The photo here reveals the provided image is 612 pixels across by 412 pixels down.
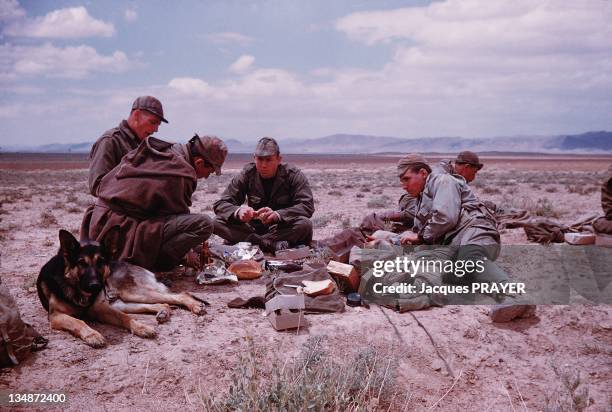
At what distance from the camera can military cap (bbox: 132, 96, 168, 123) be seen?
5.80m

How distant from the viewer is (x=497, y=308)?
15.0ft

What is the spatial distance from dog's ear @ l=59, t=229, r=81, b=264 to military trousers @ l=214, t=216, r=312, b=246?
2.93 metres

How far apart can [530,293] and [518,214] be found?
14.0 feet

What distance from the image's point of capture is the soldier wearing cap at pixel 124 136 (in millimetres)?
5492

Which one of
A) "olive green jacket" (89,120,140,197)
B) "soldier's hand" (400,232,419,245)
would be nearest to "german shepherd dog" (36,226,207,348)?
"olive green jacket" (89,120,140,197)

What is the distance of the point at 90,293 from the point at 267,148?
128 inches

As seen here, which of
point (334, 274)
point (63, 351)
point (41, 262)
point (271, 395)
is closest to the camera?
point (271, 395)

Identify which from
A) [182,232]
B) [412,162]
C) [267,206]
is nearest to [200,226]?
[182,232]

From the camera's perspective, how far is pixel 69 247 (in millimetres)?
3807

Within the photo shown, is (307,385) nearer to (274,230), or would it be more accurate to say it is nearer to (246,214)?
(246,214)

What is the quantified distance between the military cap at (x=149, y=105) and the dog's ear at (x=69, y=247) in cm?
245

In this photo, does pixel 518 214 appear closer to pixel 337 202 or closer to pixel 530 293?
pixel 530 293

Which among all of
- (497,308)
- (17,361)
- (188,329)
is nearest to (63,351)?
(17,361)

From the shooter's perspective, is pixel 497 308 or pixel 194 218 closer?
pixel 497 308
